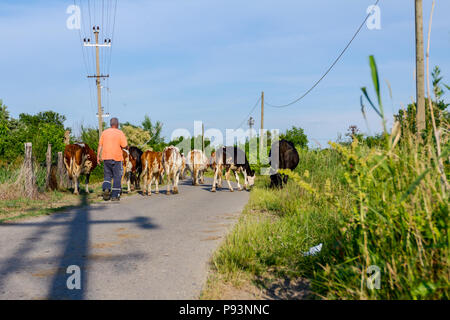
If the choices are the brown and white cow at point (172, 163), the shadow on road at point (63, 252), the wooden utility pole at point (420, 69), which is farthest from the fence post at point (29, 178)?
the wooden utility pole at point (420, 69)

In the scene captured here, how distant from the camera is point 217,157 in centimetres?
1881

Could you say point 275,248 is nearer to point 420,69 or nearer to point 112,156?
point 112,156

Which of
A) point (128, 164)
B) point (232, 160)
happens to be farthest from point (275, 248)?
point (232, 160)

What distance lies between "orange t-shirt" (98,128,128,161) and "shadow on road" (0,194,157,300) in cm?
388

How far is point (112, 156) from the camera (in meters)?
12.7

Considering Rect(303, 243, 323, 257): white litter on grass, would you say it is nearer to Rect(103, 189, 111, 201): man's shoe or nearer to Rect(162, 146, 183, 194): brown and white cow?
Rect(103, 189, 111, 201): man's shoe

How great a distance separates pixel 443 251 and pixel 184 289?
233 cm

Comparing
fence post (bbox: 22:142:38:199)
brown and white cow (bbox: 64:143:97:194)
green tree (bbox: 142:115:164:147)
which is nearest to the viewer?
fence post (bbox: 22:142:38:199)

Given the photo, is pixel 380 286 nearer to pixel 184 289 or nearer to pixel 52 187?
pixel 184 289

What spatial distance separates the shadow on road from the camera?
401 cm

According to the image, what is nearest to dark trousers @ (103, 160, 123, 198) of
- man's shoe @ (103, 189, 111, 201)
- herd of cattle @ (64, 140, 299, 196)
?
man's shoe @ (103, 189, 111, 201)

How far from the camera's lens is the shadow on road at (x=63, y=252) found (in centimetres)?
401

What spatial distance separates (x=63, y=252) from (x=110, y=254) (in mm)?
659

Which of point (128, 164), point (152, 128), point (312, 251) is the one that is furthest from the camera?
point (152, 128)
